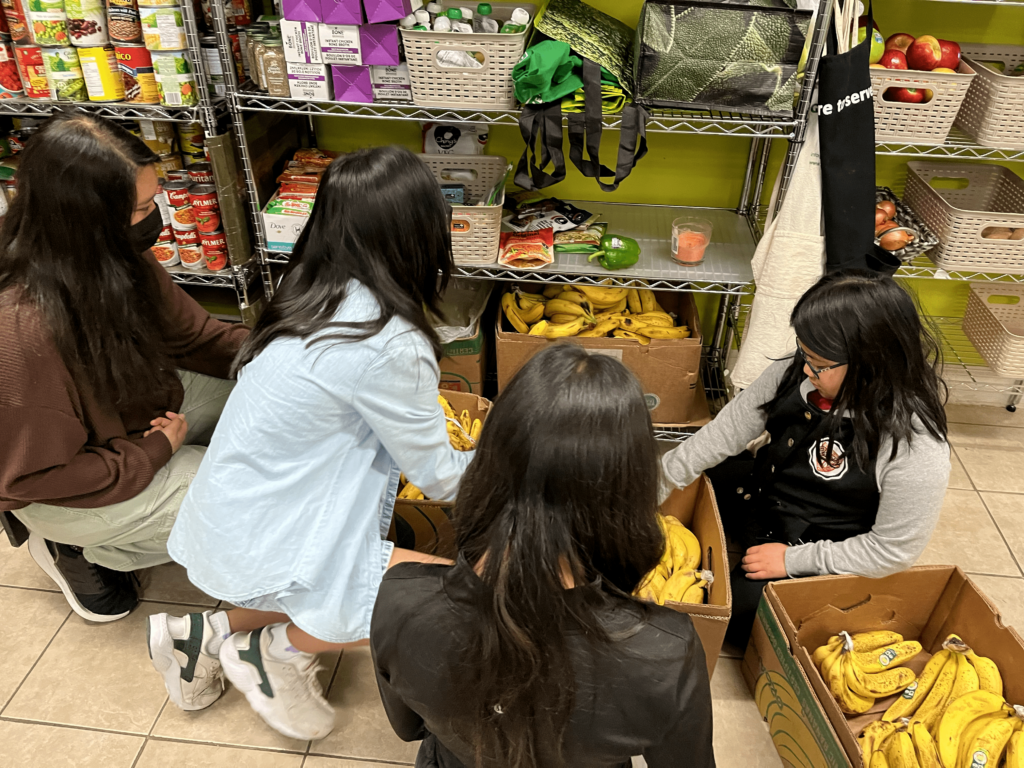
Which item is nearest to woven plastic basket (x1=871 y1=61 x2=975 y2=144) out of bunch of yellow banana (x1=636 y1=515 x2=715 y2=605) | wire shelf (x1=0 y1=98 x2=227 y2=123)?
bunch of yellow banana (x1=636 y1=515 x2=715 y2=605)

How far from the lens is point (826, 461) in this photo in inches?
74.1

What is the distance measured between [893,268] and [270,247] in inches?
71.9

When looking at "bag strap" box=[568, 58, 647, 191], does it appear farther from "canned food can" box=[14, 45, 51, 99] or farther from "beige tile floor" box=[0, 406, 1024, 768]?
"canned food can" box=[14, 45, 51, 99]

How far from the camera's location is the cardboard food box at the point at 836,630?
1.66m

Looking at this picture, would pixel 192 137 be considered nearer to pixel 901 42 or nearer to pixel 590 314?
pixel 590 314

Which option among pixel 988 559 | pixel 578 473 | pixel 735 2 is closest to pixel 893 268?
pixel 735 2

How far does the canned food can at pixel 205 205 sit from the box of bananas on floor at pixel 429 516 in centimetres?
89

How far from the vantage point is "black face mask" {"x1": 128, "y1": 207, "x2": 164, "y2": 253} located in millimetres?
1804

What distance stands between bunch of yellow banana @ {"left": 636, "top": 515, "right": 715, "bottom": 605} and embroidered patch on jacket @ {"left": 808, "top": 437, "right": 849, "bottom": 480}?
1.21 feet

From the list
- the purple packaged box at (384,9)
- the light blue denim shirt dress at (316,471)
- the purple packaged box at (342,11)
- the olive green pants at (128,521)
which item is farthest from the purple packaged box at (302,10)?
the olive green pants at (128,521)

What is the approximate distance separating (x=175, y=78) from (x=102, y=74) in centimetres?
22

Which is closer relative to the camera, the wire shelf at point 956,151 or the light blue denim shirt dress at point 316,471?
the light blue denim shirt dress at point 316,471

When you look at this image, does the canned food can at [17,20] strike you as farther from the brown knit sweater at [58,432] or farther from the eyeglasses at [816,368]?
the eyeglasses at [816,368]

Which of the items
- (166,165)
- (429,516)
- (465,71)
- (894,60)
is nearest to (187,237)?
(166,165)
